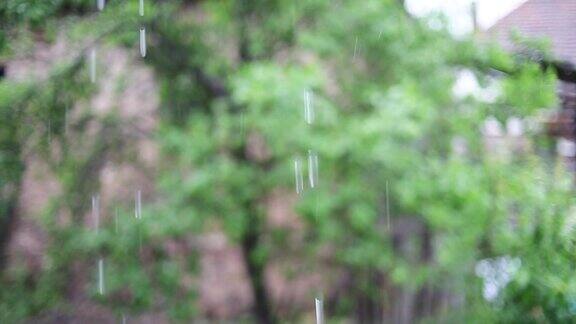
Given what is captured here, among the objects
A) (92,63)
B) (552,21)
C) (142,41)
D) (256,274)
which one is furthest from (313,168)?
(552,21)

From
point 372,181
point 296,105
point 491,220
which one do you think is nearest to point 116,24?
point 296,105

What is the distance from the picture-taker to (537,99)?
3.97 m

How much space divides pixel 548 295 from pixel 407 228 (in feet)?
3.52

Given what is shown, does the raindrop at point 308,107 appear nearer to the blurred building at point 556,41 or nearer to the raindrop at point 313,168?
the raindrop at point 313,168

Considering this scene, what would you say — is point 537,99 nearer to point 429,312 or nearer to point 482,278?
point 482,278

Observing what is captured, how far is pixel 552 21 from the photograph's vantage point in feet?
21.6

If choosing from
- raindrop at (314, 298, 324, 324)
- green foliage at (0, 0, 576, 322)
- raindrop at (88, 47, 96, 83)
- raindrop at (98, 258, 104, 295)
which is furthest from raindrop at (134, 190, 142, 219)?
raindrop at (314, 298, 324, 324)

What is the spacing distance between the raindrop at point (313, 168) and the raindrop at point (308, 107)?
0.16 meters

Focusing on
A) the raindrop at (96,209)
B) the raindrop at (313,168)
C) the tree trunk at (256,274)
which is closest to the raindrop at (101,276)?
the raindrop at (96,209)

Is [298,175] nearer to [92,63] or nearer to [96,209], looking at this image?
[96,209]

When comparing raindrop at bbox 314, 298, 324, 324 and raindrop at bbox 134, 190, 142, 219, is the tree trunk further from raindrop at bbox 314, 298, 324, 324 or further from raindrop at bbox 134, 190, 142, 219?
raindrop at bbox 134, 190, 142, 219

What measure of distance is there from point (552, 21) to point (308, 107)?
4.12 metres

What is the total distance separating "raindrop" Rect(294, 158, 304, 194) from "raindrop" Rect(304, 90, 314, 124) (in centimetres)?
23

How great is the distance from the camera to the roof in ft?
19.4
